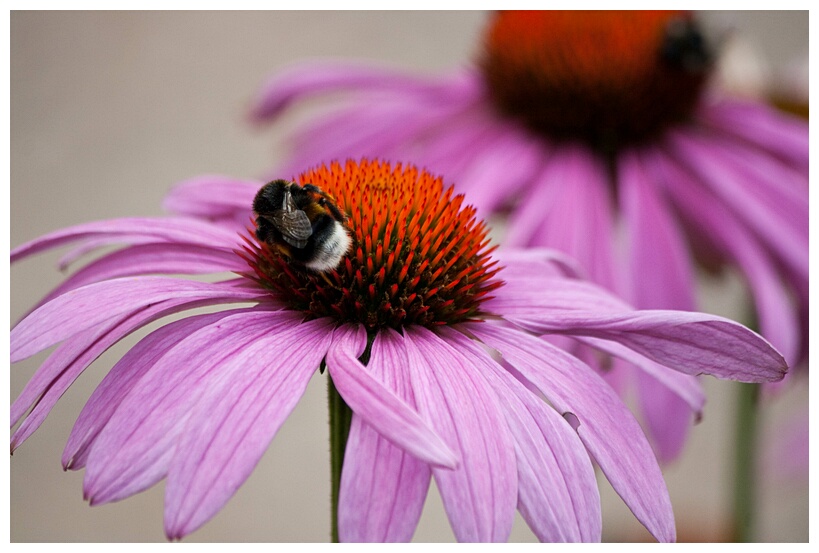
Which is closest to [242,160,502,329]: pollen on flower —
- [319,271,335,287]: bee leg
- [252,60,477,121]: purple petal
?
[319,271,335,287]: bee leg

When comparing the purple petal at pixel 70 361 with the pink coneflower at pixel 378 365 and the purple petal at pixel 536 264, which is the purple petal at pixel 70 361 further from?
the purple petal at pixel 536 264

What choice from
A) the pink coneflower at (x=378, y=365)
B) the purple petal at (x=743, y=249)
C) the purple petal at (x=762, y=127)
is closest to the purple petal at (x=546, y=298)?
the pink coneflower at (x=378, y=365)

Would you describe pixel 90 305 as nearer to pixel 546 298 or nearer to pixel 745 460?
pixel 546 298

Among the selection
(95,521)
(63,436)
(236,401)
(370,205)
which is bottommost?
Result: (95,521)

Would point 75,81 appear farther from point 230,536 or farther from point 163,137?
point 230,536

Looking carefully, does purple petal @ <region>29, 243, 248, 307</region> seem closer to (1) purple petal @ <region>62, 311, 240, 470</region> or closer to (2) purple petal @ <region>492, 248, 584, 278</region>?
(1) purple petal @ <region>62, 311, 240, 470</region>

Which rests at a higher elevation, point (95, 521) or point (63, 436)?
point (63, 436)
